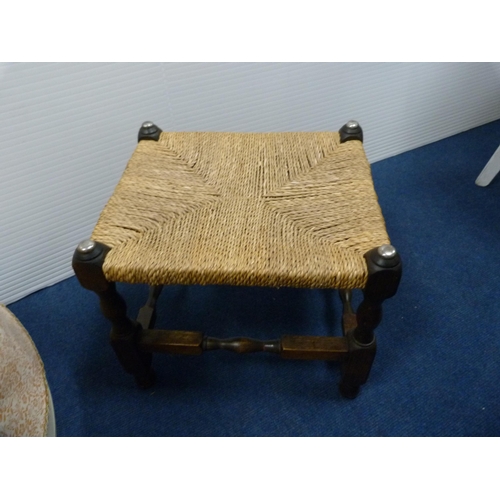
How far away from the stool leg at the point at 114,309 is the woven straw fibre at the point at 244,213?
19 millimetres

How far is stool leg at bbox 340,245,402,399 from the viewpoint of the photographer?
49cm

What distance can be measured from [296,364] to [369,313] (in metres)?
0.27

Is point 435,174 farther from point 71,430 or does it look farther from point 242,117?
point 71,430

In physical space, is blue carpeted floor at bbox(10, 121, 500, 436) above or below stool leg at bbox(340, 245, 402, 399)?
below

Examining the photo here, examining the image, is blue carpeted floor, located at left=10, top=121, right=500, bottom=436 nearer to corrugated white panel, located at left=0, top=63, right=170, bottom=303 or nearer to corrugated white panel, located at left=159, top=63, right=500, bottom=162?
corrugated white panel, located at left=0, top=63, right=170, bottom=303

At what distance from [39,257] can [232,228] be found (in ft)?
1.85

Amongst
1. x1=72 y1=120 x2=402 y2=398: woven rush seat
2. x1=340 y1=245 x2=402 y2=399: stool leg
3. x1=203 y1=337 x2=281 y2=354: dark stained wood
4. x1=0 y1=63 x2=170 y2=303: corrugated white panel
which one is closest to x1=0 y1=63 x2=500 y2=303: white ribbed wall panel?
x1=0 y1=63 x2=170 y2=303: corrugated white panel

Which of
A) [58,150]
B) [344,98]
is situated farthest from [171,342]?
[344,98]

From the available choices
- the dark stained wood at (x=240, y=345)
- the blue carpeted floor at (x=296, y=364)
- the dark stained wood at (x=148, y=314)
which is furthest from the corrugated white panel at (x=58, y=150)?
→ the dark stained wood at (x=240, y=345)

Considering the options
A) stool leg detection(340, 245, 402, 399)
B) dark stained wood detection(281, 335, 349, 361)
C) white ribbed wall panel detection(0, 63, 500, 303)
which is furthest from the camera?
white ribbed wall panel detection(0, 63, 500, 303)

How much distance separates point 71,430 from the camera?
27.5 inches

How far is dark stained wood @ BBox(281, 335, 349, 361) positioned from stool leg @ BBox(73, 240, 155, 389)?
0.83 ft

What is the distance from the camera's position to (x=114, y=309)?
0.59 metres

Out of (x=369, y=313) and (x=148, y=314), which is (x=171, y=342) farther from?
(x=369, y=313)
